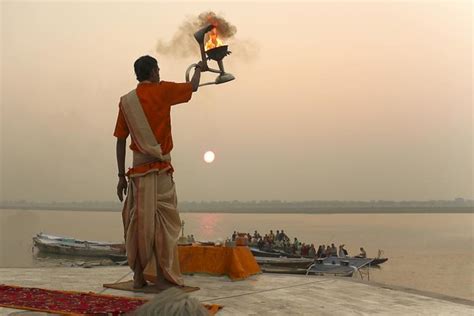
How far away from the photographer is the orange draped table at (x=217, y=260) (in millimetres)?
6199

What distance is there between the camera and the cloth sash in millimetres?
5000

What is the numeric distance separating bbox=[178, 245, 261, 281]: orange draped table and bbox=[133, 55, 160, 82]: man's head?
2363mm

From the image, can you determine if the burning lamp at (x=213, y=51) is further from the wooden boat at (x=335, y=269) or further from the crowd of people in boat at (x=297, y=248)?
the crowd of people in boat at (x=297, y=248)

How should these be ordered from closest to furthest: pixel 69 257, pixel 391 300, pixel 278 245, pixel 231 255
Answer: pixel 391 300, pixel 231 255, pixel 278 245, pixel 69 257

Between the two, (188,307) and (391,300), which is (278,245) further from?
(188,307)

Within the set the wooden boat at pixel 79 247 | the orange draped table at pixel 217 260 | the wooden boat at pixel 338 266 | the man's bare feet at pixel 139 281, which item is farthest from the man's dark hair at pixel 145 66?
the wooden boat at pixel 79 247

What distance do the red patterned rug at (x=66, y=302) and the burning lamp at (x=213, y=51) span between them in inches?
91.9

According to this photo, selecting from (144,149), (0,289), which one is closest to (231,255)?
(144,149)

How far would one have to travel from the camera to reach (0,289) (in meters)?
4.75

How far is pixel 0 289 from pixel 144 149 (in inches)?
75.4

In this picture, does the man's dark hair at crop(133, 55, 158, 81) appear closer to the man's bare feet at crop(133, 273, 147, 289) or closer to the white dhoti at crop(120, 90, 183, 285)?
the white dhoti at crop(120, 90, 183, 285)

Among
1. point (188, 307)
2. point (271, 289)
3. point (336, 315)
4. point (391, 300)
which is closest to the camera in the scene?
point (188, 307)

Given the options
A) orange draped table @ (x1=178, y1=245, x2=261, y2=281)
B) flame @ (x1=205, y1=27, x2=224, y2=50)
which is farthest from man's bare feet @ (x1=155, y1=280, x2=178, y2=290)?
flame @ (x1=205, y1=27, x2=224, y2=50)

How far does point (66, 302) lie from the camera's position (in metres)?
4.20
